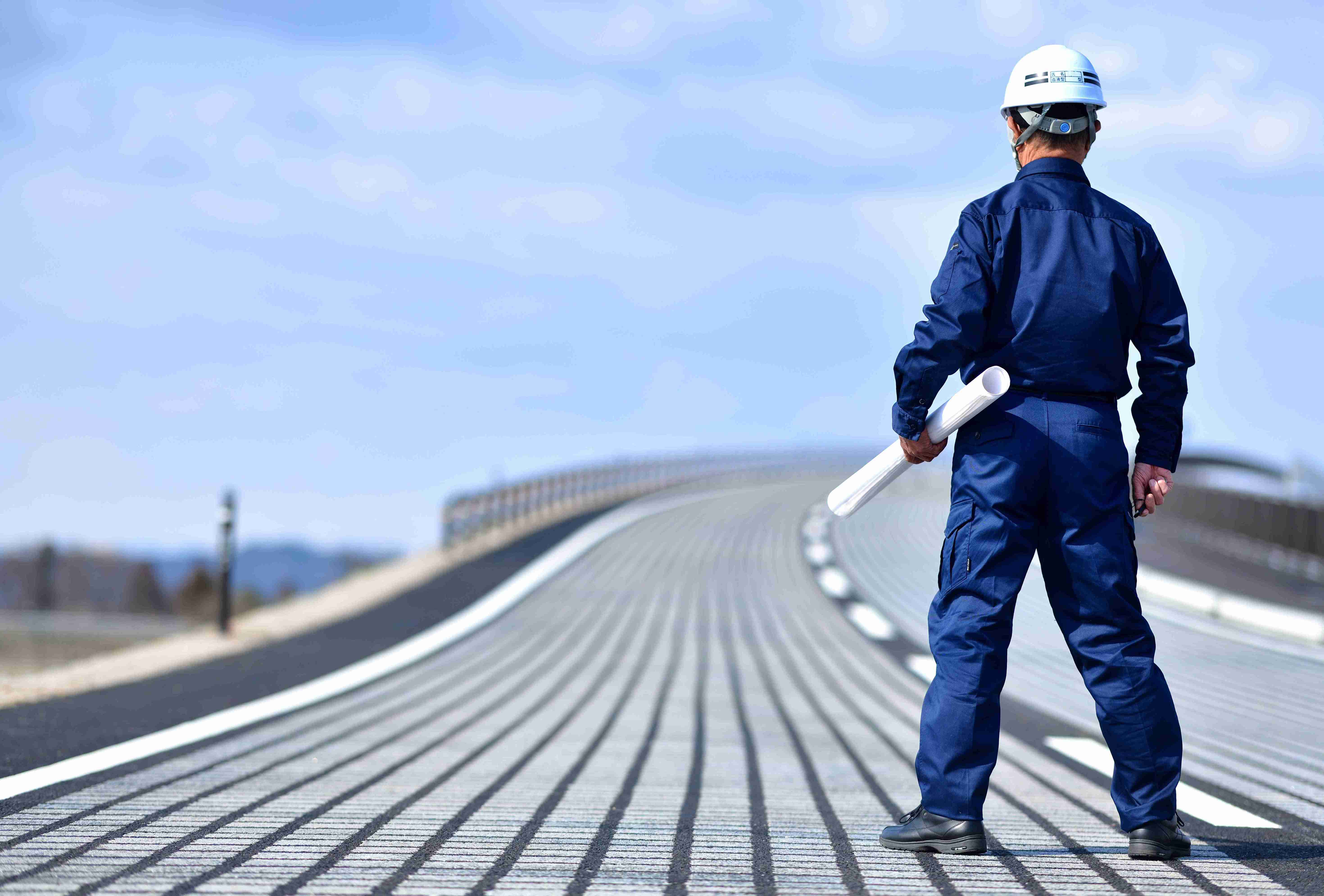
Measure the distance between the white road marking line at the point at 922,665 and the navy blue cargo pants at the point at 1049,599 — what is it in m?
5.71

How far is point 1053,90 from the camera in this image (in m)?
3.44

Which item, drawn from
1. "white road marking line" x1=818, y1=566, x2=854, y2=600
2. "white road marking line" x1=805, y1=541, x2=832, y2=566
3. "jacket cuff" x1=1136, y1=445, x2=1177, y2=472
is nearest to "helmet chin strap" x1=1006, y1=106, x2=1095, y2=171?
"jacket cuff" x1=1136, y1=445, x2=1177, y2=472

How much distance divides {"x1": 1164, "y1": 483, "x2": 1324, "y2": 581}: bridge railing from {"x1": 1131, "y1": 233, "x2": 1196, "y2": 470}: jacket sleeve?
50.6ft

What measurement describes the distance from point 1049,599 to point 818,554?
15021mm

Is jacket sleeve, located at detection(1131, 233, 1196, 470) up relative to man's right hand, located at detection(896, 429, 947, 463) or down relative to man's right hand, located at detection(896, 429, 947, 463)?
up

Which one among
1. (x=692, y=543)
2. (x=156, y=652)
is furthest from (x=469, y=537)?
(x=156, y=652)

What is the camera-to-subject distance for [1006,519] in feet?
10.8

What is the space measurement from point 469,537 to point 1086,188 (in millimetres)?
16790

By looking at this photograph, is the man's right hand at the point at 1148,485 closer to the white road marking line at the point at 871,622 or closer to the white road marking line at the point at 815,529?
the white road marking line at the point at 871,622

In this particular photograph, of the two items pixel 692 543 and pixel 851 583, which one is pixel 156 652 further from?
pixel 692 543

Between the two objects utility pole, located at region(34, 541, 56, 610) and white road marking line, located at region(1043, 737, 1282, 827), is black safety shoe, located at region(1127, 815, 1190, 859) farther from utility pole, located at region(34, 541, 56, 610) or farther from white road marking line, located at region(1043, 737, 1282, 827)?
utility pole, located at region(34, 541, 56, 610)

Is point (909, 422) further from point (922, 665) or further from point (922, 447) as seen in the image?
point (922, 665)

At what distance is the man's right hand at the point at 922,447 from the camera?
3.32 metres

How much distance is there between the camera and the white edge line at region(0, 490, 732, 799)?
4.27 meters
